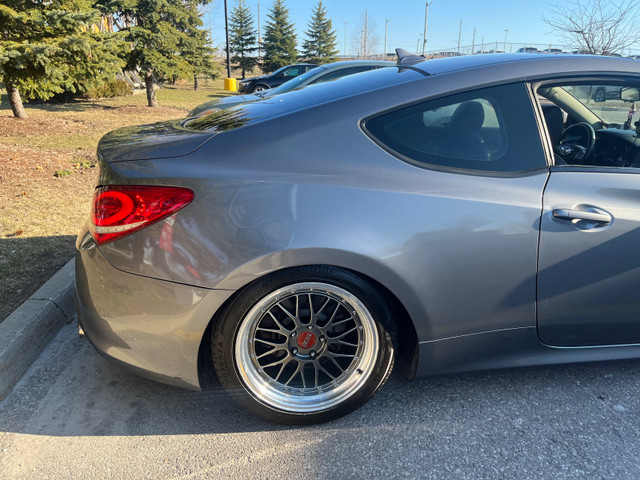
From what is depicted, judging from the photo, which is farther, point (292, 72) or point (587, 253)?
point (292, 72)

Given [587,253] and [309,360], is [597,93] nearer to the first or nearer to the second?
[587,253]

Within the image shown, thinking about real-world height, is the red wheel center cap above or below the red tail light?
below

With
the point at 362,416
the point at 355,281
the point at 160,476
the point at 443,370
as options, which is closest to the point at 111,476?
the point at 160,476

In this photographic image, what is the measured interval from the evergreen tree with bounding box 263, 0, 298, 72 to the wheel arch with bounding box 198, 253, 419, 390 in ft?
132

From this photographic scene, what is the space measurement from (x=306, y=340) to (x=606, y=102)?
2.43 meters

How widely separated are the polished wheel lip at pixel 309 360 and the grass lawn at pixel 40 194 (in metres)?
1.78

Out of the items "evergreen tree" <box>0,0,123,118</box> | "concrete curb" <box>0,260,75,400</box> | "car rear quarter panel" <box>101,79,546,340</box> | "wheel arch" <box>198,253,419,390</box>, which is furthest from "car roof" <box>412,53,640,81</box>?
"evergreen tree" <box>0,0,123,118</box>

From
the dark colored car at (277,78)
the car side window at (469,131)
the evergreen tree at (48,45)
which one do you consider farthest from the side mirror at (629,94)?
the dark colored car at (277,78)

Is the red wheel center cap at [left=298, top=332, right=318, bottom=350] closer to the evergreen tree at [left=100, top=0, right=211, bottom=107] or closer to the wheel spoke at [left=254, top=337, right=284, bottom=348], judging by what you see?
the wheel spoke at [left=254, top=337, right=284, bottom=348]

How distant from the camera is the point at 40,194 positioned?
Answer: 17.7 ft

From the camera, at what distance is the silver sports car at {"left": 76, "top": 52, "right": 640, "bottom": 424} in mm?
2020

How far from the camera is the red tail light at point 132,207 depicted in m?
2.02

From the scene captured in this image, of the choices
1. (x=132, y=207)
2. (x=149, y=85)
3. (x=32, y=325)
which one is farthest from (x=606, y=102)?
(x=149, y=85)

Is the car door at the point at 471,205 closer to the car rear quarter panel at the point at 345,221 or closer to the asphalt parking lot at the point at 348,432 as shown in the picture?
the car rear quarter panel at the point at 345,221
